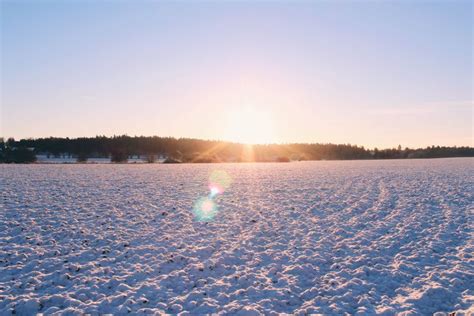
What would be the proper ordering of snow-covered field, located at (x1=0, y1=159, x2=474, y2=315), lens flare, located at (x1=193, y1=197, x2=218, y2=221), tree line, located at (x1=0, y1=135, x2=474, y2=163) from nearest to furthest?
snow-covered field, located at (x1=0, y1=159, x2=474, y2=315) < lens flare, located at (x1=193, y1=197, x2=218, y2=221) < tree line, located at (x1=0, y1=135, x2=474, y2=163)

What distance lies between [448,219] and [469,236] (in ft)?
9.15

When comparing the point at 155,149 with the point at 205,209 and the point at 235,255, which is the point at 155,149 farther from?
the point at 235,255

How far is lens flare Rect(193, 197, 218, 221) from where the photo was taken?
1737 cm

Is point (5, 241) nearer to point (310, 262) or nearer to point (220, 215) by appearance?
point (220, 215)

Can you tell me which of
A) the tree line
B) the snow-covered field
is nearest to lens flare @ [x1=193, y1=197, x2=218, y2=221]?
the snow-covered field

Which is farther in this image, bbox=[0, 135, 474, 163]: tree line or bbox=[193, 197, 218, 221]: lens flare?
bbox=[0, 135, 474, 163]: tree line

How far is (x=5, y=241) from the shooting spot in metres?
13.0

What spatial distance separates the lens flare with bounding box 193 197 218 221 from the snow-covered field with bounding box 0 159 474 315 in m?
0.13

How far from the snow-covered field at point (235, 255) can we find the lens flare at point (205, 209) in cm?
13

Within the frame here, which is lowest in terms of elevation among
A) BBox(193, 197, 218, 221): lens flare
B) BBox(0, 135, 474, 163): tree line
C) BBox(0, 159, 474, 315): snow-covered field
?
BBox(0, 159, 474, 315): snow-covered field

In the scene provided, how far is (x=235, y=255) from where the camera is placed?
39.2 ft

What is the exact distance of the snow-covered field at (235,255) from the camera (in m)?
8.77

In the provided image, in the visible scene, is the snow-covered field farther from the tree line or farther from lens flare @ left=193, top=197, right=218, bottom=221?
the tree line

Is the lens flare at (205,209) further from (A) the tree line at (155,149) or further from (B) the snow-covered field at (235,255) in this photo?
(A) the tree line at (155,149)
